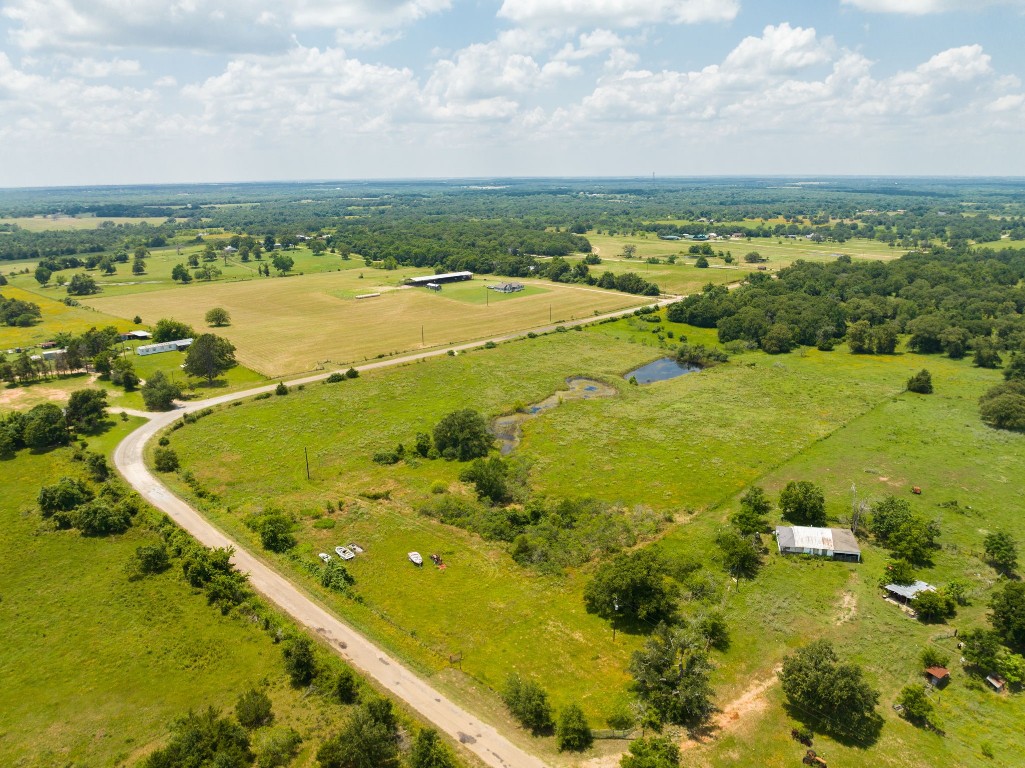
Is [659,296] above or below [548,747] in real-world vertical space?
above

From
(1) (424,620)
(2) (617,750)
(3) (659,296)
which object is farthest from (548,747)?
(3) (659,296)

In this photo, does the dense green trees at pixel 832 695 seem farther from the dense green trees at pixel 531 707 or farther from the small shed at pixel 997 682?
the dense green trees at pixel 531 707

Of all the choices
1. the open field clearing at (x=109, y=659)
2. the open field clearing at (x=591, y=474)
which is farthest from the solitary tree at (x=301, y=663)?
the open field clearing at (x=591, y=474)

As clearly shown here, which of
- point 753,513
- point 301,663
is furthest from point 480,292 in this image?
point 301,663

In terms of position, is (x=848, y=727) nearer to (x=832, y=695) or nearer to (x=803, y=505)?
(x=832, y=695)

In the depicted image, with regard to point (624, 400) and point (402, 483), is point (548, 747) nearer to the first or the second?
point (402, 483)
